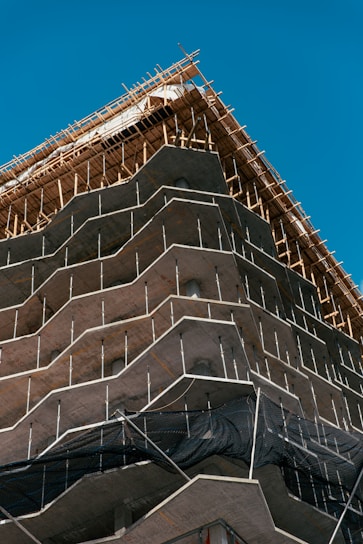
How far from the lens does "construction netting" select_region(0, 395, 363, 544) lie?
24625mm

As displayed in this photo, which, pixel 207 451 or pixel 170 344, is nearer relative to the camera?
pixel 207 451

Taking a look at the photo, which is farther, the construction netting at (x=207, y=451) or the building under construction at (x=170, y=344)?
the building under construction at (x=170, y=344)

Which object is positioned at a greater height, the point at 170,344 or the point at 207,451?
the point at 170,344

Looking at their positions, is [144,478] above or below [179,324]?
below

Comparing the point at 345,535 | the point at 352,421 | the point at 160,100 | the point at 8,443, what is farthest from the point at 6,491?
the point at 160,100

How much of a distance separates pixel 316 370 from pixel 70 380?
421 inches

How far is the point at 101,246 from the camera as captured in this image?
3719 centimetres

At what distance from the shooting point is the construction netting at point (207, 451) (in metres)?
24.6

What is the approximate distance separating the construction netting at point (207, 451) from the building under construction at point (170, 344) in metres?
0.06

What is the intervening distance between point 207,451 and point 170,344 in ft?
18.8

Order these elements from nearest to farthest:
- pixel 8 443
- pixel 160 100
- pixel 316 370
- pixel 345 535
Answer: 1. pixel 345 535
2. pixel 8 443
3. pixel 316 370
4. pixel 160 100

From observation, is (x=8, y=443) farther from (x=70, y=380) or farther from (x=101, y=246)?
(x=101, y=246)

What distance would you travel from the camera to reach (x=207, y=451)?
965 inches

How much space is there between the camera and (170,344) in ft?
96.9
